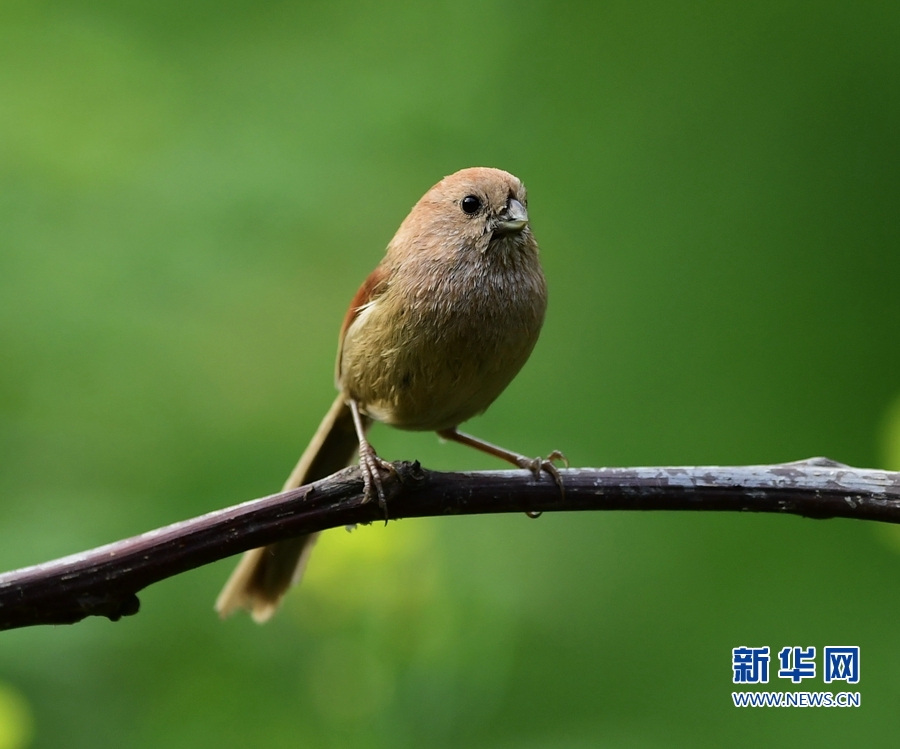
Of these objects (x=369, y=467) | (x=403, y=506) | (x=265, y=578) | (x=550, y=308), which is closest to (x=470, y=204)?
(x=369, y=467)

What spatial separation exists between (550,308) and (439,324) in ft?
6.82

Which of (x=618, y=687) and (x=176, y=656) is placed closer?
(x=176, y=656)

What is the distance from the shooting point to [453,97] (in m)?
4.88

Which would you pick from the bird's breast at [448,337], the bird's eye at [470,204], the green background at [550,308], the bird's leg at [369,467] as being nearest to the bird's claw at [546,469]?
the bird's breast at [448,337]

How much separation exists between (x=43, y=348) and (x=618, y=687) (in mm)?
2949

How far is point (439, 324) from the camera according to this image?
284 cm

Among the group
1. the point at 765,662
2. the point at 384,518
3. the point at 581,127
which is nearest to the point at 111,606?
the point at 384,518

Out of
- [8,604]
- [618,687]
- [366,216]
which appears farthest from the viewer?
[366,216]

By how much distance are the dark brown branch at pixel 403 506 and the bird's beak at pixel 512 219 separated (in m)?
0.89

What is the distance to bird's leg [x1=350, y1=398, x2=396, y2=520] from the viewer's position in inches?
92.0

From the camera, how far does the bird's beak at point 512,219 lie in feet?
9.71

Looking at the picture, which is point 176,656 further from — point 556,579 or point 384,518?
point 384,518

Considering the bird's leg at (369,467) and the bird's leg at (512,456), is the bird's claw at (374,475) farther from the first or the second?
the bird's leg at (512,456)

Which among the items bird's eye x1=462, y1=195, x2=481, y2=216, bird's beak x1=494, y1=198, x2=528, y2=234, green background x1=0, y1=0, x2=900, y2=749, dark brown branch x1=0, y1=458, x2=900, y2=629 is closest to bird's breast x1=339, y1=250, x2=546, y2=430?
bird's beak x1=494, y1=198, x2=528, y2=234
